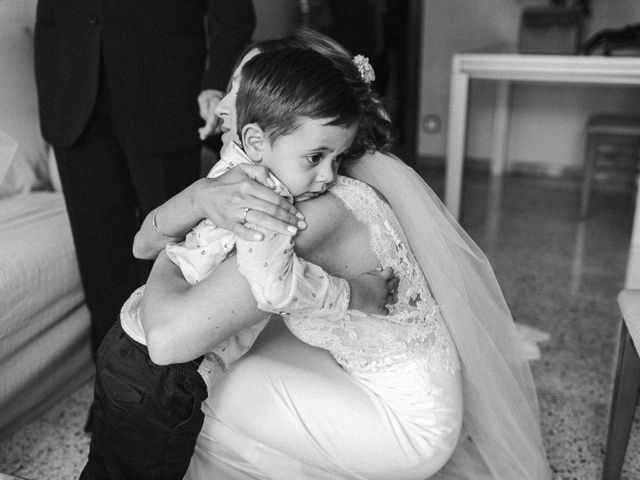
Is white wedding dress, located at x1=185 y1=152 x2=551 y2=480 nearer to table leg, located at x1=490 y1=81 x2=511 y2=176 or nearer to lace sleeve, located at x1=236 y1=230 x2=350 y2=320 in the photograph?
lace sleeve, located at x1=236 y1=230 x2=350 y2=320

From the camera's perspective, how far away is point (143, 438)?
1082mm

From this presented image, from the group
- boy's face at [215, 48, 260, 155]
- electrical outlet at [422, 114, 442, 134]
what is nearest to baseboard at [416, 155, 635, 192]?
Answer: electrical outlet at [422, 114, 442, 134]

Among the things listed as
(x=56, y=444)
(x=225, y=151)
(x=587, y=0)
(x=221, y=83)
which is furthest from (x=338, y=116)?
(x=587, y=0)

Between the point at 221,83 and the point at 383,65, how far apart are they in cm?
252

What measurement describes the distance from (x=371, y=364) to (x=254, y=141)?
42cm

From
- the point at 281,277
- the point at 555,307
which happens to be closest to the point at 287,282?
the point at 281,277

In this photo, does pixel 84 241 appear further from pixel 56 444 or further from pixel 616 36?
pixel 616 36

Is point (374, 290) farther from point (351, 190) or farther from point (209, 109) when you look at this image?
point (209, 109)

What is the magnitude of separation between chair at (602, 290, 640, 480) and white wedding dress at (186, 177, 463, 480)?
39 centimetres

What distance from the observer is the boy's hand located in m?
0.97

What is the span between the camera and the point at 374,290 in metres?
1.00

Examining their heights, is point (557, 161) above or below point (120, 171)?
below

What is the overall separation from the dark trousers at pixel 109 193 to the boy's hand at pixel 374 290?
0.78 meters

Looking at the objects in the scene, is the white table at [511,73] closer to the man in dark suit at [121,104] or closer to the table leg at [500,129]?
the man in dark suit at [121,104]
